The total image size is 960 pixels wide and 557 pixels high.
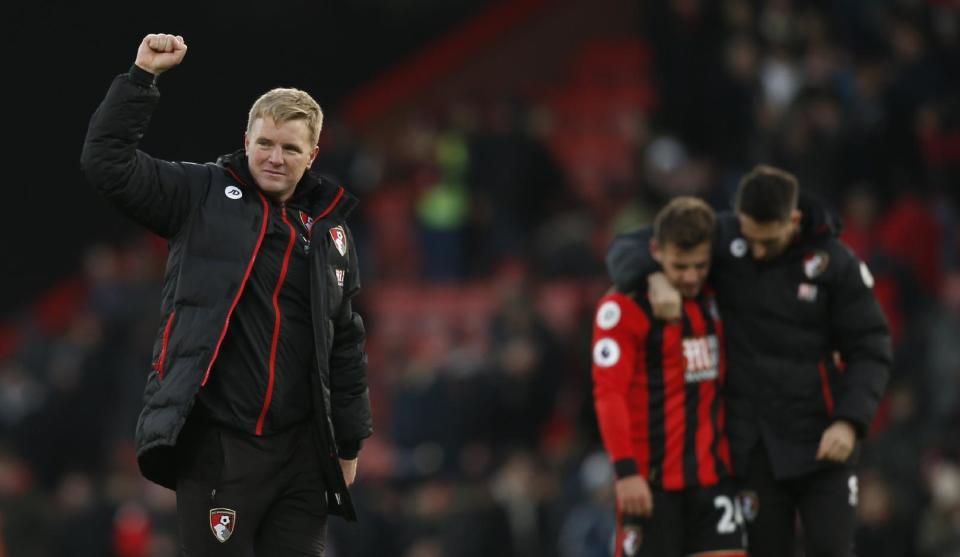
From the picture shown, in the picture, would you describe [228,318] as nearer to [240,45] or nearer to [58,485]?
[58,485]

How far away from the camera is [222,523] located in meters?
5.40

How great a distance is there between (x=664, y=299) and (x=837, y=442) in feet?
3.01

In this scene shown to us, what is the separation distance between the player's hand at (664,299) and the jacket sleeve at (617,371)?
0.31ft

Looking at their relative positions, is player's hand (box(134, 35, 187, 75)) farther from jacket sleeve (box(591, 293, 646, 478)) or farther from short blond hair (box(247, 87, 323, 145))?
jacket sleeve (box(591, 293, 646, 478))

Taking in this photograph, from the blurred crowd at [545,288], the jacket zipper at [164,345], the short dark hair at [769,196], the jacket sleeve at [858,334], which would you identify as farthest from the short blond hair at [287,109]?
the blurred crowd at [545,288]

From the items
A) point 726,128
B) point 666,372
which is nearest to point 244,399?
point 666,372

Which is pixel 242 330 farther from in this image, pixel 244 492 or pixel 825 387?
pixel 825 387

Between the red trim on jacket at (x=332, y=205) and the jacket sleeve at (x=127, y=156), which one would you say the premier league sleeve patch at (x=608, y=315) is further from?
the jacket sleeve at (x=127, y=156)

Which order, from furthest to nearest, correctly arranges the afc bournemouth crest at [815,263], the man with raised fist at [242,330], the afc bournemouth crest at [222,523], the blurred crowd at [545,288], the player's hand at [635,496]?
1. the blurred crowd at [545,288]
2. the afc bournemouth crest at [815,263]
3. the player's hand at [635,496]
4. the afc bournemouth crest at [222,523]
5. the man with raised fist at [242,330]

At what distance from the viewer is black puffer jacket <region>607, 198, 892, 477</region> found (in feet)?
22.2

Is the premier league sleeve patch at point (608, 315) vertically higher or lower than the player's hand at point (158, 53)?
lower

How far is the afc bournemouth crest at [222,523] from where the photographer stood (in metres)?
5.40

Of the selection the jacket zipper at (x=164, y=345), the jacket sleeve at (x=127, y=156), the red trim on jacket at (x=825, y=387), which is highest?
the jacket sleeve at (x=127, y=156)

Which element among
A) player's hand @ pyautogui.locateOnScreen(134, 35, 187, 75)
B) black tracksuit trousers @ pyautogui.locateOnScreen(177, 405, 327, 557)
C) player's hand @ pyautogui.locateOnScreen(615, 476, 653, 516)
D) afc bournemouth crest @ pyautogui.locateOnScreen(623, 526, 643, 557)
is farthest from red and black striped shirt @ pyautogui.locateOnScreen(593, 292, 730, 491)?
player's hand @ pyautogui.locateOnScreen(134, 35, 187, 75)
